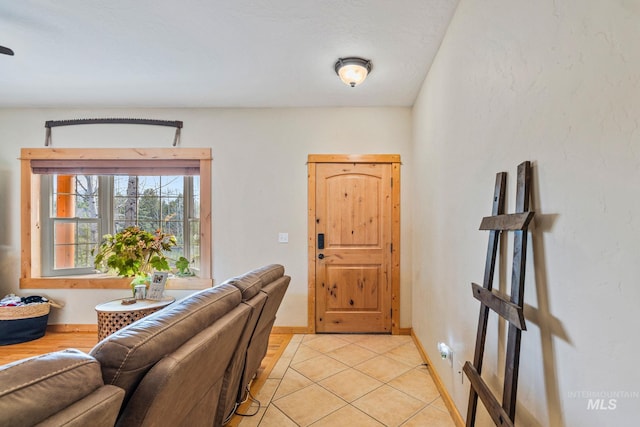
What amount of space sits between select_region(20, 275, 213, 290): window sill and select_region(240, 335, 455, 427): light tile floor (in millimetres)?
1336

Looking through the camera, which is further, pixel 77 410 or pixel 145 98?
pixel 145 98

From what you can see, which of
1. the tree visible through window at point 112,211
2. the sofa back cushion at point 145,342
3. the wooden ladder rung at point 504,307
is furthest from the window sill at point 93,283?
the wooden ladder rung at point 504,307

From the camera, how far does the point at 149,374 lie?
94 cm

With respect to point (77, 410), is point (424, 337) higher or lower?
lower

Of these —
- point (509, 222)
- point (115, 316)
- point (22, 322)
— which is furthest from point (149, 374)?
point (22, 322)

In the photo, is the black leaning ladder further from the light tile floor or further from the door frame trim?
the door frame trim

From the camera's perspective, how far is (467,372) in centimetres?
150

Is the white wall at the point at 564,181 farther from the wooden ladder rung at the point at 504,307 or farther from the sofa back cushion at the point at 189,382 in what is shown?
the sofa back cushion at the point at 189,382

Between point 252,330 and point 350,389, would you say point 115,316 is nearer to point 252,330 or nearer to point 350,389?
point 252,330

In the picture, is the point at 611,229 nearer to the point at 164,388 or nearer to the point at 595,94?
the point at 595,94

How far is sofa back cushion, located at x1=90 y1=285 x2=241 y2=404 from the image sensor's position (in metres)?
0.92

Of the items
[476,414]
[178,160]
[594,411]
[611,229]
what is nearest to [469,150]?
[611,229]

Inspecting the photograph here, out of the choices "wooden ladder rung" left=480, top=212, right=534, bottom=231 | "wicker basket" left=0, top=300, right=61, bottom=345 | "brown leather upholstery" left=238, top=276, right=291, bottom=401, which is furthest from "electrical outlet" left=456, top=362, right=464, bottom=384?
"wicker basket" left=0, top=300, right=61, bottom=345

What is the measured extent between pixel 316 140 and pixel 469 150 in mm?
2126
